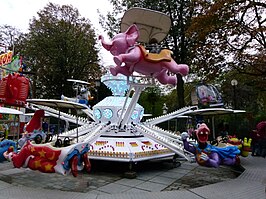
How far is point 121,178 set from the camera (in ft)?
28.0

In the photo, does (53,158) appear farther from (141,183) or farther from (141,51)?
(141,51)

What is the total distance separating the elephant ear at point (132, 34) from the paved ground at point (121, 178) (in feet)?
13.8

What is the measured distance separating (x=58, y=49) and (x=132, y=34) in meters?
20.4

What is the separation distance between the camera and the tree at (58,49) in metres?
27.1

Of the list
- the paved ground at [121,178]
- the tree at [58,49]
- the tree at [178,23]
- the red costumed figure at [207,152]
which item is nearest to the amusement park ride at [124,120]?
the paved ground at [121,178]

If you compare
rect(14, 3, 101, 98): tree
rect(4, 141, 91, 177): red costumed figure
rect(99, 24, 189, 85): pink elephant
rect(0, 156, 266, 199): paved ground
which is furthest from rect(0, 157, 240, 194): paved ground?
rect(14, 3, 101, 98): tree

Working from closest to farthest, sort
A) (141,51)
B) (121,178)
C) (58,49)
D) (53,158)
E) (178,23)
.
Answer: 1. (53,158)
2. (141,51)
3. (121,178)
4. (178,23)
5. (58,49)

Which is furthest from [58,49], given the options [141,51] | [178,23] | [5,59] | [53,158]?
[53,158]

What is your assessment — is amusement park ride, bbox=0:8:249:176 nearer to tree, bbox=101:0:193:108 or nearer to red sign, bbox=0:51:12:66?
red sign, bbox=0:51:12:66

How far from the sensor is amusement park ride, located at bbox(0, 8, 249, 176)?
24.4 ft

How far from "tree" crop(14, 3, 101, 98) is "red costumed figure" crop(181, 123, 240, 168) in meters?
21.4

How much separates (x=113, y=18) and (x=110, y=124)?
550 inches

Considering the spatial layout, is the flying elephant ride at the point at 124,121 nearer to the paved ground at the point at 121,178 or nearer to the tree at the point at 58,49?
the paved ground at the point at 121,178

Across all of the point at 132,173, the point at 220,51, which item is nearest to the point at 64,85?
the point at 220,51
